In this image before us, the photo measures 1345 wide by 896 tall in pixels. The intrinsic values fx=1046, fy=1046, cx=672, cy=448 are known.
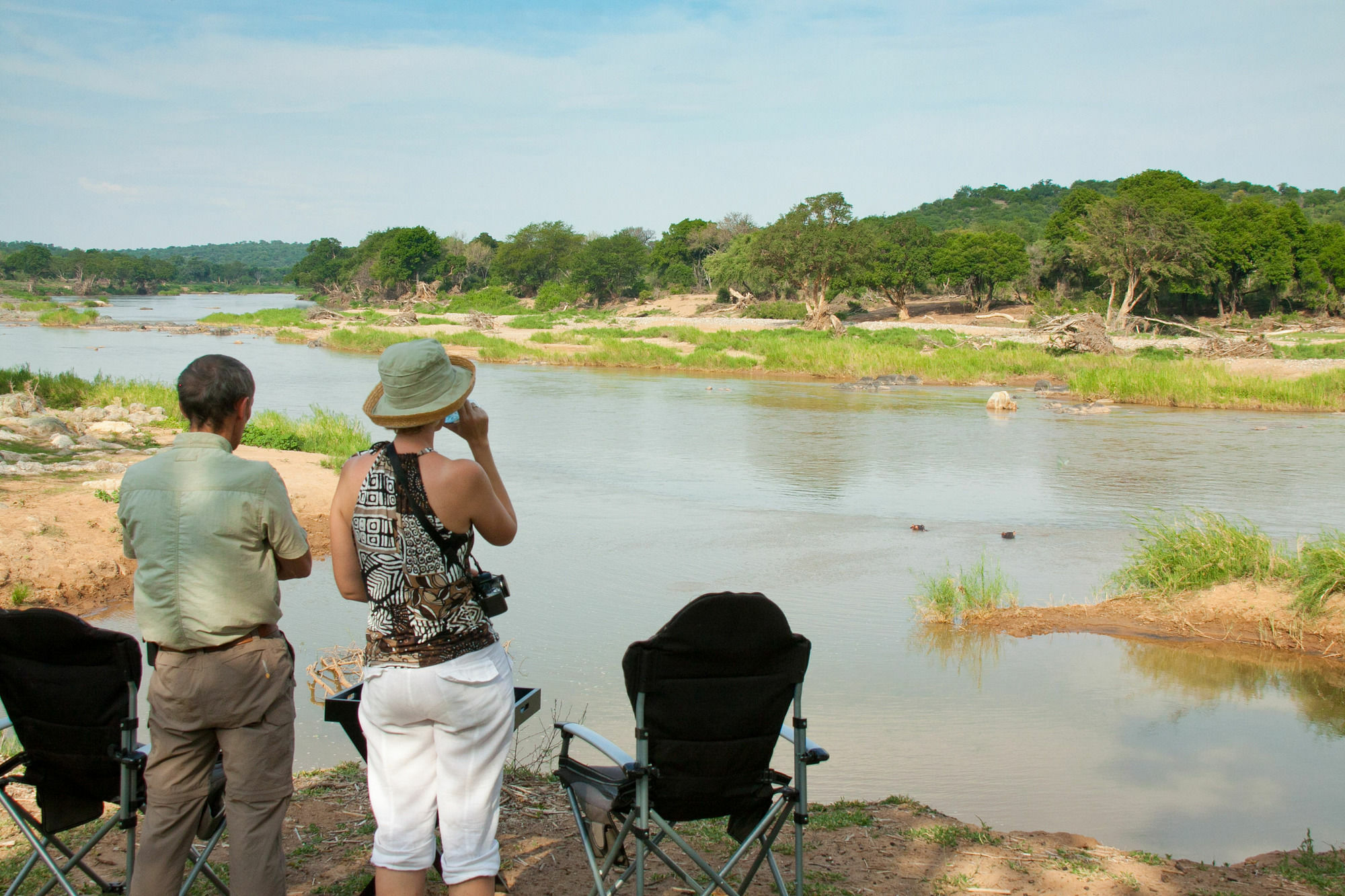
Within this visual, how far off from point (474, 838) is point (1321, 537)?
298 inches

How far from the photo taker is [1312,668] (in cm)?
679

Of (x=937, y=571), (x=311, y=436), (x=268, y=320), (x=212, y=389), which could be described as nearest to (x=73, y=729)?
(x=212, y=389)

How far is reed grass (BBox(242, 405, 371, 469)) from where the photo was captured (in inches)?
539

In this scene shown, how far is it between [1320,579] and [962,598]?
2.42m

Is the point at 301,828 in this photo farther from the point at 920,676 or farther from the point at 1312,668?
the point at 1312,668

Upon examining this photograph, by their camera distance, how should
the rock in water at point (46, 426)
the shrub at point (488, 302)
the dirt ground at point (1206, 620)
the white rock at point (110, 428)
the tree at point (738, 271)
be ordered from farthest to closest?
the shrub at point (488, 302), the tree at point (738, 271), the white rock at point (110, 428), the rock in water at point (46, 426), the dirt ground at point (1206, 620)

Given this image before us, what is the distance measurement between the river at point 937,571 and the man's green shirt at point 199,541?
8.93 ft

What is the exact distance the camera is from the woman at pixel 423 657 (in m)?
2.42

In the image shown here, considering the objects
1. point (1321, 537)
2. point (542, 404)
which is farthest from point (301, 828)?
point (542, 404)

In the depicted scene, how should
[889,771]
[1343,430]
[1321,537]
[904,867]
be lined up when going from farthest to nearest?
[1343,430] → [1321,537] → [889,771] → [904,867]

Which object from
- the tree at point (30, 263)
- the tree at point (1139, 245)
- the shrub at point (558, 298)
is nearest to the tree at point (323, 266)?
the tree at point (30, 263)

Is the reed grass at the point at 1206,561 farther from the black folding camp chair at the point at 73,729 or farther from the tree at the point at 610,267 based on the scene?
the tree at the point at 610,267

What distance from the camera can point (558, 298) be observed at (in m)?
68.1

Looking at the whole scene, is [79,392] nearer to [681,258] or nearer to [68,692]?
[68,692]
